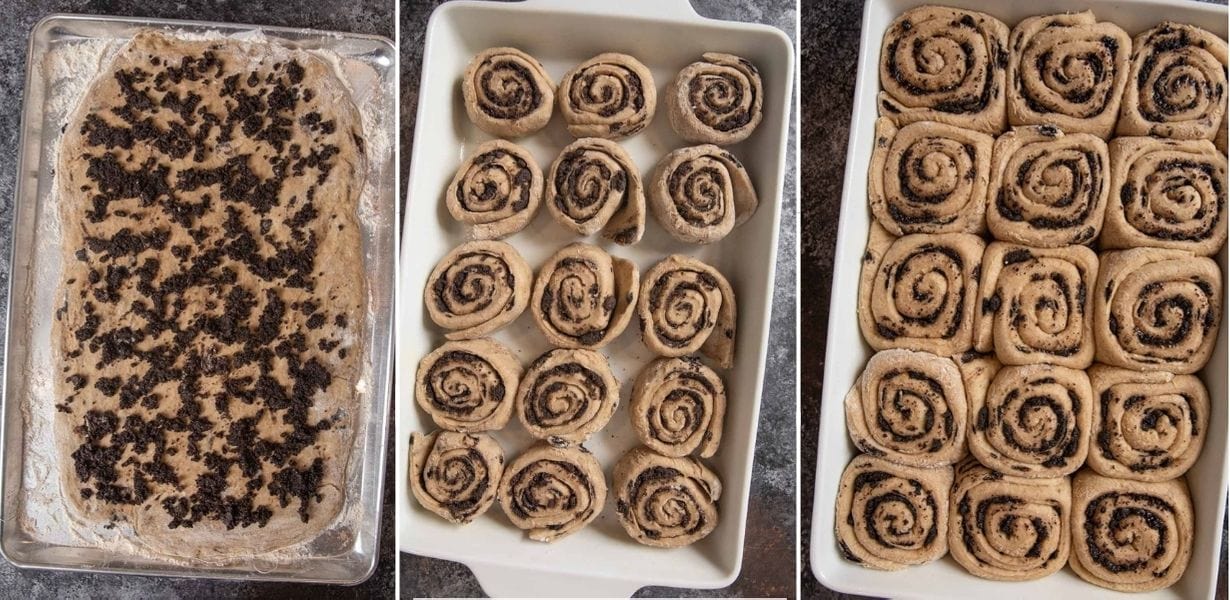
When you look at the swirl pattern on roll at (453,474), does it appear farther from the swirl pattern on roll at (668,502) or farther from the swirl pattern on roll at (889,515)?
the swirl pattern on roll at (889,515)

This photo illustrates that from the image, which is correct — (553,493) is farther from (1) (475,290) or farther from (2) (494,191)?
(2) (494,191)

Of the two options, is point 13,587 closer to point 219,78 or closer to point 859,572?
point 219,78

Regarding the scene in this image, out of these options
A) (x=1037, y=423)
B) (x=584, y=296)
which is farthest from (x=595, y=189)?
(x=1037, y=423)

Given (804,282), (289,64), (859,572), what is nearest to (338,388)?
(289,64)

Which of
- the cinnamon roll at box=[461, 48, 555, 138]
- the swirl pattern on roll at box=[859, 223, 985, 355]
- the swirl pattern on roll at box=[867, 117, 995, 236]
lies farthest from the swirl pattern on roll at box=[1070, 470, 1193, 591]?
the cinnamon roll at box=[461, 48, 555, 138]

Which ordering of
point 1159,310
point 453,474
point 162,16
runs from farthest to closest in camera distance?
point 162,16, point 453,474, point 1159,310

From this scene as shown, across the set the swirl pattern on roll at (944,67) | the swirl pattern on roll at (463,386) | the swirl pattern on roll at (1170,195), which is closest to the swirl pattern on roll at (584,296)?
the swirl pattern on roll at (463,386)
